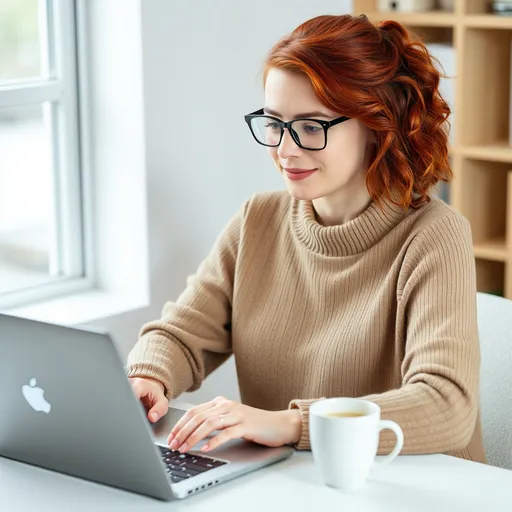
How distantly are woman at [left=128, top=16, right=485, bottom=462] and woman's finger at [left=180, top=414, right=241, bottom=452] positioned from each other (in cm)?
12

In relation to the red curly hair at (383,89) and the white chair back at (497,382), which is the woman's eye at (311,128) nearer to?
the red curly hair at (383,89)

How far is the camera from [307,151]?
175 centimetres

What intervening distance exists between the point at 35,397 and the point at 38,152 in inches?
49.8

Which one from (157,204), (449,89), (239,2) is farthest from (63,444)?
(449,89)

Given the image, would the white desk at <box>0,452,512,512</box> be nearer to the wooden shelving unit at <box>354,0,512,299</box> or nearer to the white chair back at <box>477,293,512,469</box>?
the white chair back at <box>477,293,512,469</box>

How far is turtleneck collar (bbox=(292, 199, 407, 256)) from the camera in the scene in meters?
1.80

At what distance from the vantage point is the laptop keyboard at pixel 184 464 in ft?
4.54

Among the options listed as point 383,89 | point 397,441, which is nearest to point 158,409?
point 397,441

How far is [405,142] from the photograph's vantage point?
6.03 feet

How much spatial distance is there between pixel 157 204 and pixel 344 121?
2.79 ft

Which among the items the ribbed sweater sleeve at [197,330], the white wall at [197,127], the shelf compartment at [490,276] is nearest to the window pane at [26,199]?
the white wall at [197,127]

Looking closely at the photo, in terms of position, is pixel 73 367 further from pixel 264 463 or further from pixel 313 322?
pixel 313 322

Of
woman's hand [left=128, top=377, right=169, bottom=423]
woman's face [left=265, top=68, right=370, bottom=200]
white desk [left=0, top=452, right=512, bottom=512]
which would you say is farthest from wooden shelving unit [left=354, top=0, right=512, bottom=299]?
white desk [left=0, top=452, right=512, bottom=512]

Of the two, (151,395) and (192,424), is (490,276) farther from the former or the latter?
(192,424)
